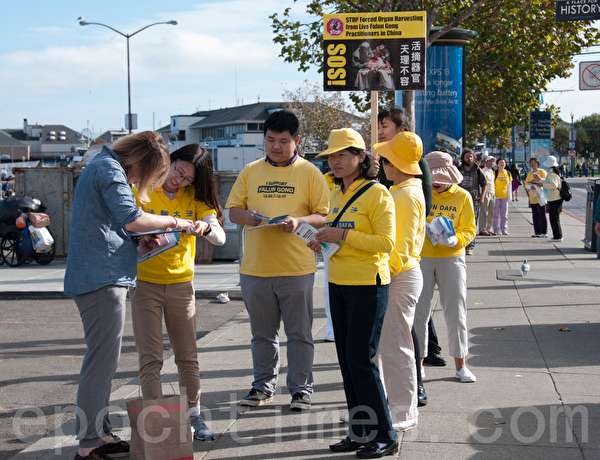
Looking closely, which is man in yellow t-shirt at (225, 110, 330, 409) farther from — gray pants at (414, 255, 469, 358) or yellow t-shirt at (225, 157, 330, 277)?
gray pants at (414, 255, 469, 358)

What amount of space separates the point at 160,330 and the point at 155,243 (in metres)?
0.68

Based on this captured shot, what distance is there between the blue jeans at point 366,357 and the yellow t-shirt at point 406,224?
0.28 m

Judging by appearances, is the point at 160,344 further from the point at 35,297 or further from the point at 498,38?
the point at 498,38

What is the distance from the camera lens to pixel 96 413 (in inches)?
148

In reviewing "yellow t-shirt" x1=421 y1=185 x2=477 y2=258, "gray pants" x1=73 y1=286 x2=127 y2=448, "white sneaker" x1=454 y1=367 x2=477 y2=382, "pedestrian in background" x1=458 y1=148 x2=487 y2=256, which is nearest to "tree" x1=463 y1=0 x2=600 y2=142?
"pedestrian in background" x1=458 y1=148 x2=487 y2=256

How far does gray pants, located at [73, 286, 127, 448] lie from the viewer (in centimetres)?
374

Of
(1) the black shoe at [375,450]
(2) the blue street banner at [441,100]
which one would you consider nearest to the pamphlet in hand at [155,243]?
(1) the black shoe at [375,450]

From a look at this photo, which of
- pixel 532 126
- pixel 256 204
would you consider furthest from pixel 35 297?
pixel 532 126

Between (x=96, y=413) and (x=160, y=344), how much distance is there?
0.63 m

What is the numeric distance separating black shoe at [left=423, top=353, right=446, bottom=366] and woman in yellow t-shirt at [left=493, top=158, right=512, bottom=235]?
12.9 metres

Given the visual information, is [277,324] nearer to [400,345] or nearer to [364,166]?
[400,345]

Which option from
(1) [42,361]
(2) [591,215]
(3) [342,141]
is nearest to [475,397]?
(3) [342,141]

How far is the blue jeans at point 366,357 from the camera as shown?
3.83 metres

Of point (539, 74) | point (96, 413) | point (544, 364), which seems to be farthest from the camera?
point (539, 74)
